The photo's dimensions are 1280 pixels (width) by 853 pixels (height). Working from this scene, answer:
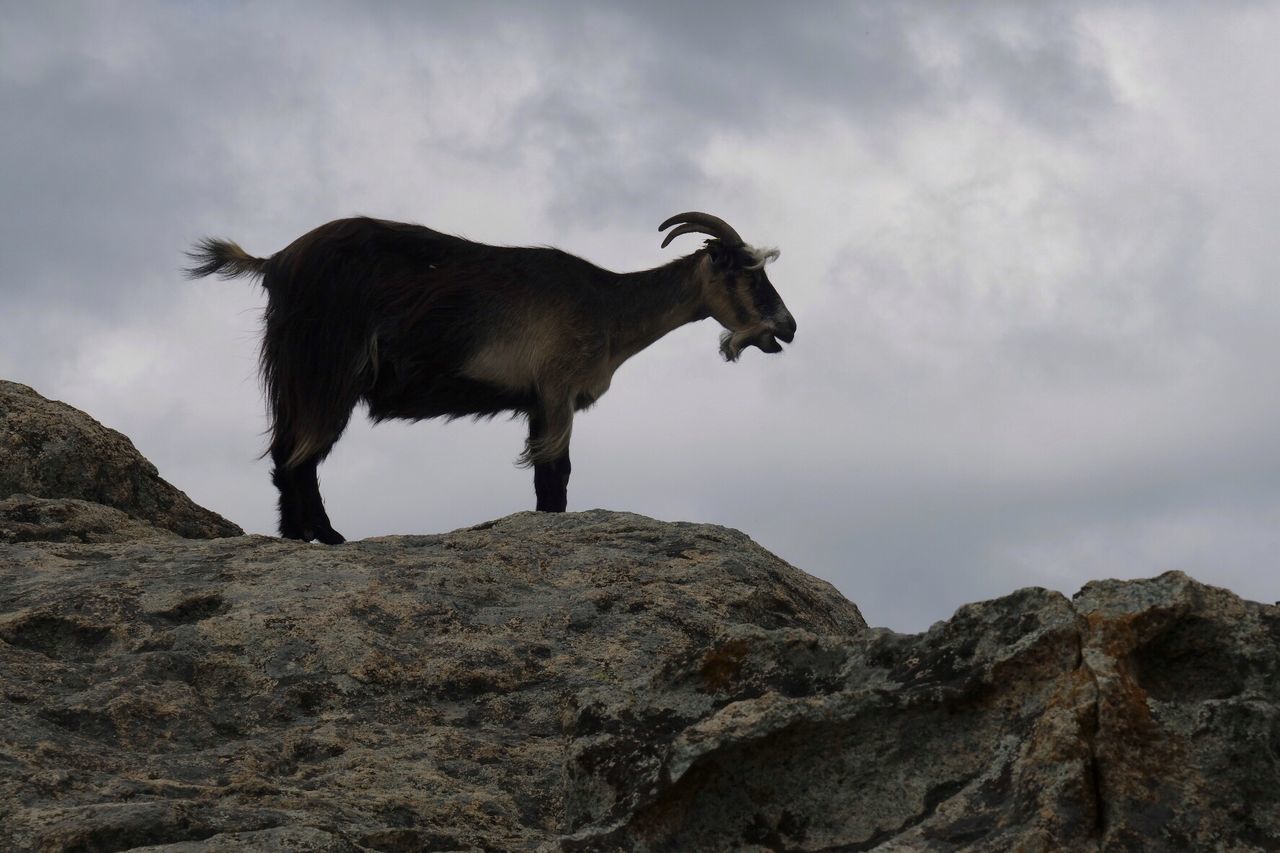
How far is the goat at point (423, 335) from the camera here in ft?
25.6

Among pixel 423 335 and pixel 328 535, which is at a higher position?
pixel 423 335

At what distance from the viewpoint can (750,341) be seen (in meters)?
9.79

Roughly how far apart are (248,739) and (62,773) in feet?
1.86

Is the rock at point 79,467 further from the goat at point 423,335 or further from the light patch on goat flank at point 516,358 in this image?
the light patch on goat flank at point 516,358

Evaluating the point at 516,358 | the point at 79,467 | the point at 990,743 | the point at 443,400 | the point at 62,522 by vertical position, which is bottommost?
the point at 990,743

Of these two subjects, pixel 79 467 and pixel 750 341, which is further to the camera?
pixel 750 341

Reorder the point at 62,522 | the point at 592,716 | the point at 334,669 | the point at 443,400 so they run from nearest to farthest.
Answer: the point at 592,716
the point at 334,669
the point at 62,522
the point at 443,400

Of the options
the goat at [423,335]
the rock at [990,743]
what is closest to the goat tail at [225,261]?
the goat at [423,335]

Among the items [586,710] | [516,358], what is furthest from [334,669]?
[516,358]

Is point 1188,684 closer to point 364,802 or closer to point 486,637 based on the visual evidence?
point 364,802

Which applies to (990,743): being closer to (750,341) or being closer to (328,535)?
(328,535)

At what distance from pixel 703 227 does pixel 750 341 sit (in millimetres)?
785

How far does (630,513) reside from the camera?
5.89 m

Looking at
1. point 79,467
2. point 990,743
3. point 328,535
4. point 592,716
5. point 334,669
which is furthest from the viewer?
point 328,535
